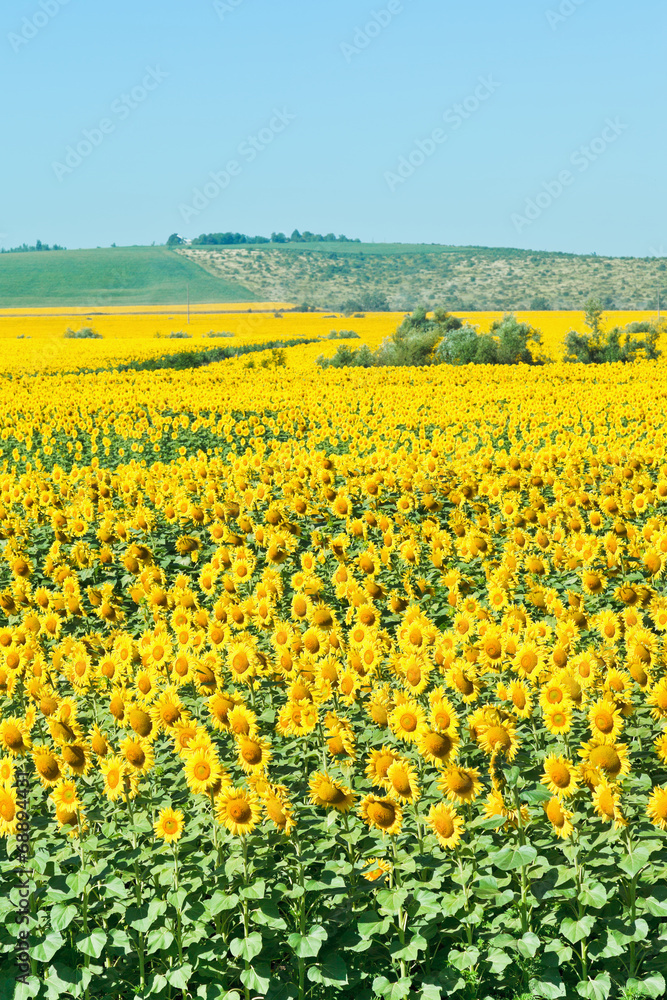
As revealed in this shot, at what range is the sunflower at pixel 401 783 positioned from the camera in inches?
172

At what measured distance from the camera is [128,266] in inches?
7436

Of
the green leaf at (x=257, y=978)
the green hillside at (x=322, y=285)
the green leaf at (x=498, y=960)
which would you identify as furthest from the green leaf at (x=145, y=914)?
the green hillside at (x=322, y=285)

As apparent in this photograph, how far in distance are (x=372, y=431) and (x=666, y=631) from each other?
456 inches

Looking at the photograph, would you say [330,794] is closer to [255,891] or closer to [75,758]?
[255,891]

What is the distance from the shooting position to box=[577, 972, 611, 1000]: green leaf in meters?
4.29

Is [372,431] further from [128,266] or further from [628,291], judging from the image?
[128,266]

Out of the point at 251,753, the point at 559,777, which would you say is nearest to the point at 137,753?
the point at 251,753

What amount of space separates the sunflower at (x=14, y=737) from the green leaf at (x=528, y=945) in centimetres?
294

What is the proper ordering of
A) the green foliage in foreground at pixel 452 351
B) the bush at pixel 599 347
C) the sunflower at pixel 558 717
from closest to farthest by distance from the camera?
the sunflower at pixel 558 717
the green foliage in foreground at pixel 452 351
the bush at pixel 599 347

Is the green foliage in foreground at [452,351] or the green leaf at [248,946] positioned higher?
the green foliage in foreground at [452,351]

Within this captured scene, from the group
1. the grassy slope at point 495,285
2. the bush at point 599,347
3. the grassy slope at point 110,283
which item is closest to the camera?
the bush at point 599,347

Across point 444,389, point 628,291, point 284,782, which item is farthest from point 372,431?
point 628,291

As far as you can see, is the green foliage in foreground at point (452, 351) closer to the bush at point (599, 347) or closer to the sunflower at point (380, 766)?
the bush at point (599, 347)

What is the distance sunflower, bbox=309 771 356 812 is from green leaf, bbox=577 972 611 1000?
56.3 inches
